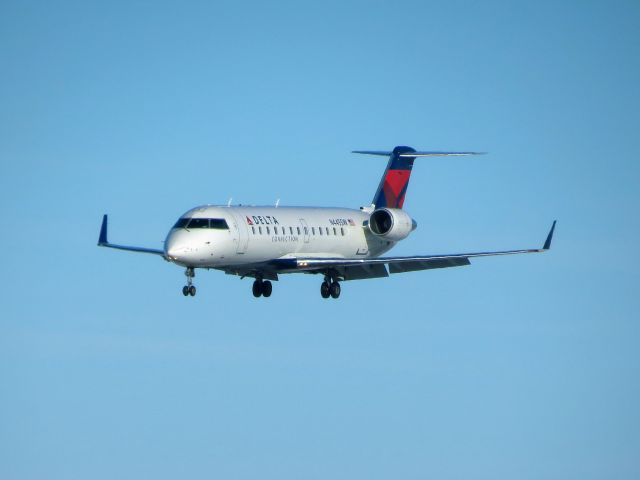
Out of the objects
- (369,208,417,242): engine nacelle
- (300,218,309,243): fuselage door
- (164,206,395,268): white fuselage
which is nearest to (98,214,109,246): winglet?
(164,206,395,268): white fuselage

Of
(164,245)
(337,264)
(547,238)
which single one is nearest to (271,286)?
(337,264)

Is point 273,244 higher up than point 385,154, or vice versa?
point 385,154

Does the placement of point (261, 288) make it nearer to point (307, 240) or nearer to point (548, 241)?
point (307, 240)

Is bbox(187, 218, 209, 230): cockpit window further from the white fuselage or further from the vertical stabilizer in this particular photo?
the vertical stabilizer

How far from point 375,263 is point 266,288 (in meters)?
4.86

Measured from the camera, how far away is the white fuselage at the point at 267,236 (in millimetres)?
64250

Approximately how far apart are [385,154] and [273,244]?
12.4m

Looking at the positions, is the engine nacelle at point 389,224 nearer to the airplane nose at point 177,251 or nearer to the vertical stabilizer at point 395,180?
the vertical stabilizer at point 395,180

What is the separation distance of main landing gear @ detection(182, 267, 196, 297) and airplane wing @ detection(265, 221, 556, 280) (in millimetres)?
4387

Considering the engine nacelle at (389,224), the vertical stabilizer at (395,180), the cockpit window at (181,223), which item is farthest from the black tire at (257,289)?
the vertical stabilizer at (395,180)

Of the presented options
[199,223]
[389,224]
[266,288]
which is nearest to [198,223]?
[199,223]

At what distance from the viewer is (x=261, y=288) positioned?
230 ft

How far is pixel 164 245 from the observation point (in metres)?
64.3

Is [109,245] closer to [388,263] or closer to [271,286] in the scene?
[271,286]
